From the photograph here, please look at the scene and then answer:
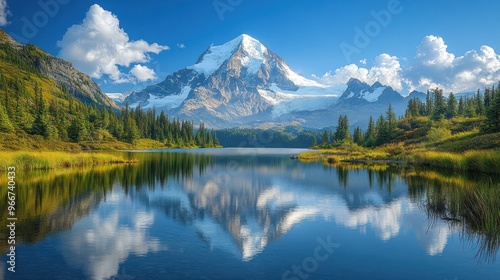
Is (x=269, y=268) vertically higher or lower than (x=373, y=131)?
lower

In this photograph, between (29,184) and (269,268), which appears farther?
(29,184)

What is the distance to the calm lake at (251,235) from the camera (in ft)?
56.3

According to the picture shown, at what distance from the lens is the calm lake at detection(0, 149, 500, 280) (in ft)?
56.3

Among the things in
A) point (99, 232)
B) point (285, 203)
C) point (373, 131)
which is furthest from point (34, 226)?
point (373, 131)

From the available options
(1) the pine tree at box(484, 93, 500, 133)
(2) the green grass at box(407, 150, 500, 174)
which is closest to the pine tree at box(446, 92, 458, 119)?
(1) the pine tree at box(484, 93, 500, 133)

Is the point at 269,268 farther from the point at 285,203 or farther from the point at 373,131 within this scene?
the point at 373,131

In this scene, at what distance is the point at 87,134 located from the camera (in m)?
168

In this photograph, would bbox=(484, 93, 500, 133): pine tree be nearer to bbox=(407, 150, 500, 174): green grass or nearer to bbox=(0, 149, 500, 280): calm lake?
bbox=(407, 150, 500, 174): green grass

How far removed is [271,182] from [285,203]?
1813cm

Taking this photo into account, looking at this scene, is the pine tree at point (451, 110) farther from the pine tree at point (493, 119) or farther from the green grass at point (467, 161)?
the green grass at point (467, 161)

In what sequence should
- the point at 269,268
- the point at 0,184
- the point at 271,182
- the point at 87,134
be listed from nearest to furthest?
the point at 269,268, the point at 0,184, the point at 271,182, the point at 87,134

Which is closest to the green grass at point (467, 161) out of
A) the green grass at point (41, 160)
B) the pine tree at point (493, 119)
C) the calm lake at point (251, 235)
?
the calm lake at point (251, 235)

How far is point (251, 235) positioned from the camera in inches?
945

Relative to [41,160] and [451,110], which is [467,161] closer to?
[41,160]
